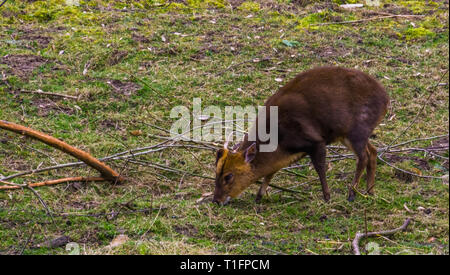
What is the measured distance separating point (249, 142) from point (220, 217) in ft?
2.90

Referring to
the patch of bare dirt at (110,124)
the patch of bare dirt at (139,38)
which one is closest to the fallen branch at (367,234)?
the patch of bare dirt at (110,124)

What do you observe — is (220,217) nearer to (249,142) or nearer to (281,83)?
(249,142)

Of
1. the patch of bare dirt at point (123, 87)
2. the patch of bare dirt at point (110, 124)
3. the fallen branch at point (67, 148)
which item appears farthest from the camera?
the patch of bare dirt at point (123, 87)

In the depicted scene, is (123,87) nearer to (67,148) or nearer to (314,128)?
(67,148)

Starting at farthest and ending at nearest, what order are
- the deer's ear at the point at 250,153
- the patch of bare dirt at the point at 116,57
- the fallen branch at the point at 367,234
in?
the patch of bare dirt at the point at 116,57
the deer's ear at the point at 250,153
the fallen branch at the point at 367,234

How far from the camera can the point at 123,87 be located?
8648mm

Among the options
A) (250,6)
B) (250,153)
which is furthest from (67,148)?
(250,6)

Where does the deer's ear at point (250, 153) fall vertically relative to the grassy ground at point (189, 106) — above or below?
above

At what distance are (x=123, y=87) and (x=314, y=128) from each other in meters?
3.50

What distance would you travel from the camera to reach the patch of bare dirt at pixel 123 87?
8.52 meters

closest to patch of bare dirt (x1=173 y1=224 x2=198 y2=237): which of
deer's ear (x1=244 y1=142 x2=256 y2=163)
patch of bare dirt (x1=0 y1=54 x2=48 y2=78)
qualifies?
deer's ear (x1=244 y1=142 x2=256 y2=163)

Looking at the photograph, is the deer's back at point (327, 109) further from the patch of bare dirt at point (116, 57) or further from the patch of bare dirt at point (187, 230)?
the patch of bare dirt at point (116, 57)

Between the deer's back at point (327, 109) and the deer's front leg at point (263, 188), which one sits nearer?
the deer's back at point (327, 109)

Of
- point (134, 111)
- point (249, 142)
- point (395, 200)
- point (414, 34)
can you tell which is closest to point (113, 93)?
point (134, 111)
